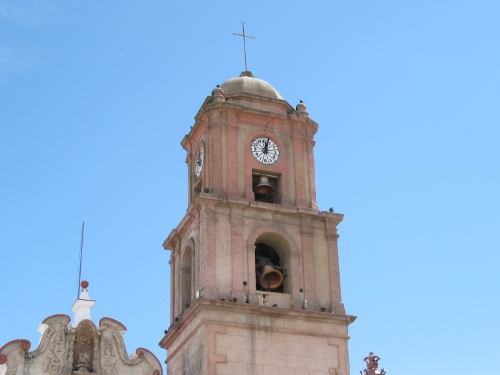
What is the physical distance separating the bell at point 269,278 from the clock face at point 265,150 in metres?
3.77

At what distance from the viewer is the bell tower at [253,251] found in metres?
28.9

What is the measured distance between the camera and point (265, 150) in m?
32.7

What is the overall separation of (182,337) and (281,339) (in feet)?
10.4

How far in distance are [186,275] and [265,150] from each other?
15.8 ft

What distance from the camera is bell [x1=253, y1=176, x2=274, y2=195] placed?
32188 millimetres

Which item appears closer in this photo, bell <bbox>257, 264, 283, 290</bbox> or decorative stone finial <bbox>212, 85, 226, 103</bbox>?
bell <bbox>257, 264, 283, 290</bbox>

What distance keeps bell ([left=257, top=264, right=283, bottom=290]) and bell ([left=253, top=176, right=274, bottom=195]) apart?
2.77 meters

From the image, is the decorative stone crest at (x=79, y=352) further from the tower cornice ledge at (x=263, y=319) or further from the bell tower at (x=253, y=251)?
the tower cornice ledge at (x=263, y=319)

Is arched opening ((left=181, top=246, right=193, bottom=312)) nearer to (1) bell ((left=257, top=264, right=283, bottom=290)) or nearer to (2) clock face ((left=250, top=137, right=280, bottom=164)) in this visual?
(1) bell ((left=257, top=264, right=283, bottom=290))

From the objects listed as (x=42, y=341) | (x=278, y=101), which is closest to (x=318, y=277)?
(x=278, y=101)

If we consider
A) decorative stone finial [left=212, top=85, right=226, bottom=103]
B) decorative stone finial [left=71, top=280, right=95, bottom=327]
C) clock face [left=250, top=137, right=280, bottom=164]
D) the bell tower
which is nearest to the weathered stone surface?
decorative stone finial [left=71, top=280, right=95, bottom=327]

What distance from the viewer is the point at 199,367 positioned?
28.4 m

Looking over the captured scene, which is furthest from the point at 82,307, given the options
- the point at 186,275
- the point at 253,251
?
the point at 253,251

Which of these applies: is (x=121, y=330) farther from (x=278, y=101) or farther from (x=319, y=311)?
(x=278, y=101)
